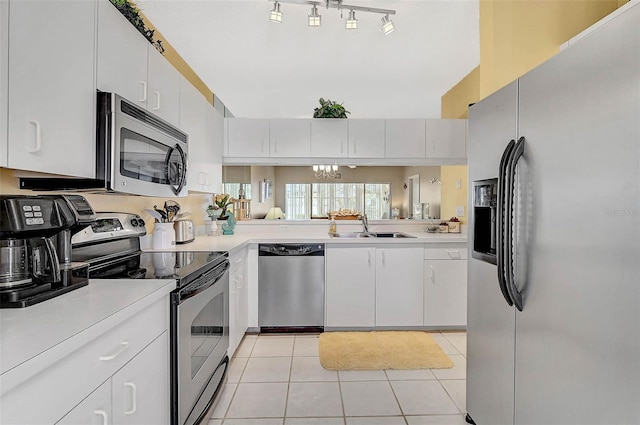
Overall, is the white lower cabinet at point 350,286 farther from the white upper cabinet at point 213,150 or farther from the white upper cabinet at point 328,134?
the white upper cabinet at point 213,150

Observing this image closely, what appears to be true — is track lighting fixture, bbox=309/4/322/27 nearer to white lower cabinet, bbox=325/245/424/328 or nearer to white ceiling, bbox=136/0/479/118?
white ceiling, bbox=136/0/479/118

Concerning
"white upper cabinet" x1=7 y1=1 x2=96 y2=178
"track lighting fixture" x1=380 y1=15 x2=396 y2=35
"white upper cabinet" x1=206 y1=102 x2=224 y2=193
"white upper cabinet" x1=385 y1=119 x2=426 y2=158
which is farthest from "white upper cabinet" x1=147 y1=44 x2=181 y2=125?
"white upper cabinet" x1=385 y1=119 x2=426 y2=158

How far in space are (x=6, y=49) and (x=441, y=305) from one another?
10.9 feet

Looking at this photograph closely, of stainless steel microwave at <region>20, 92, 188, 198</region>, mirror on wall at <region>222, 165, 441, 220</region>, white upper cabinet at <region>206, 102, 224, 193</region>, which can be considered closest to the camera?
stainless steel microwave at <region>20, 92, 188, 198</region>

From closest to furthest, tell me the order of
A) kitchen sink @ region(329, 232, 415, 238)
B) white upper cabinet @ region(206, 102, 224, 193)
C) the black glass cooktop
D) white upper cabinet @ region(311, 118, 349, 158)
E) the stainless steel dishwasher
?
the black glass cooktop → white upper cabinet @ region(206, 102, 224, 193) → the stainless steel dishwasher → white upper cabinet @ region(311, 118, 349, 158) → kitchen sink @ region(329, 232, 415, 238)

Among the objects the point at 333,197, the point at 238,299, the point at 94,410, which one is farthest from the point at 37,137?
the point at 333,197

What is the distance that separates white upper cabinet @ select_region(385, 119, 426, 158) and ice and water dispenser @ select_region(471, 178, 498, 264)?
1842 millimetres

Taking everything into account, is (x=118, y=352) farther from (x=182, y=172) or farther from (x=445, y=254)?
(x=445, y=254)

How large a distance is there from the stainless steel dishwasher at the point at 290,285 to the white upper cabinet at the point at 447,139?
61.9 inches

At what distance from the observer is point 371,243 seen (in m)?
3.18

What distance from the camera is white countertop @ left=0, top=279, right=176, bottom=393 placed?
700 millimetres

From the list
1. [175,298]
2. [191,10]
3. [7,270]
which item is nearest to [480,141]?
[175,298]

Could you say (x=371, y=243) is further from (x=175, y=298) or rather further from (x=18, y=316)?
(x=18, y=316)

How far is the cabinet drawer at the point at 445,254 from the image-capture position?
320 centimetres
